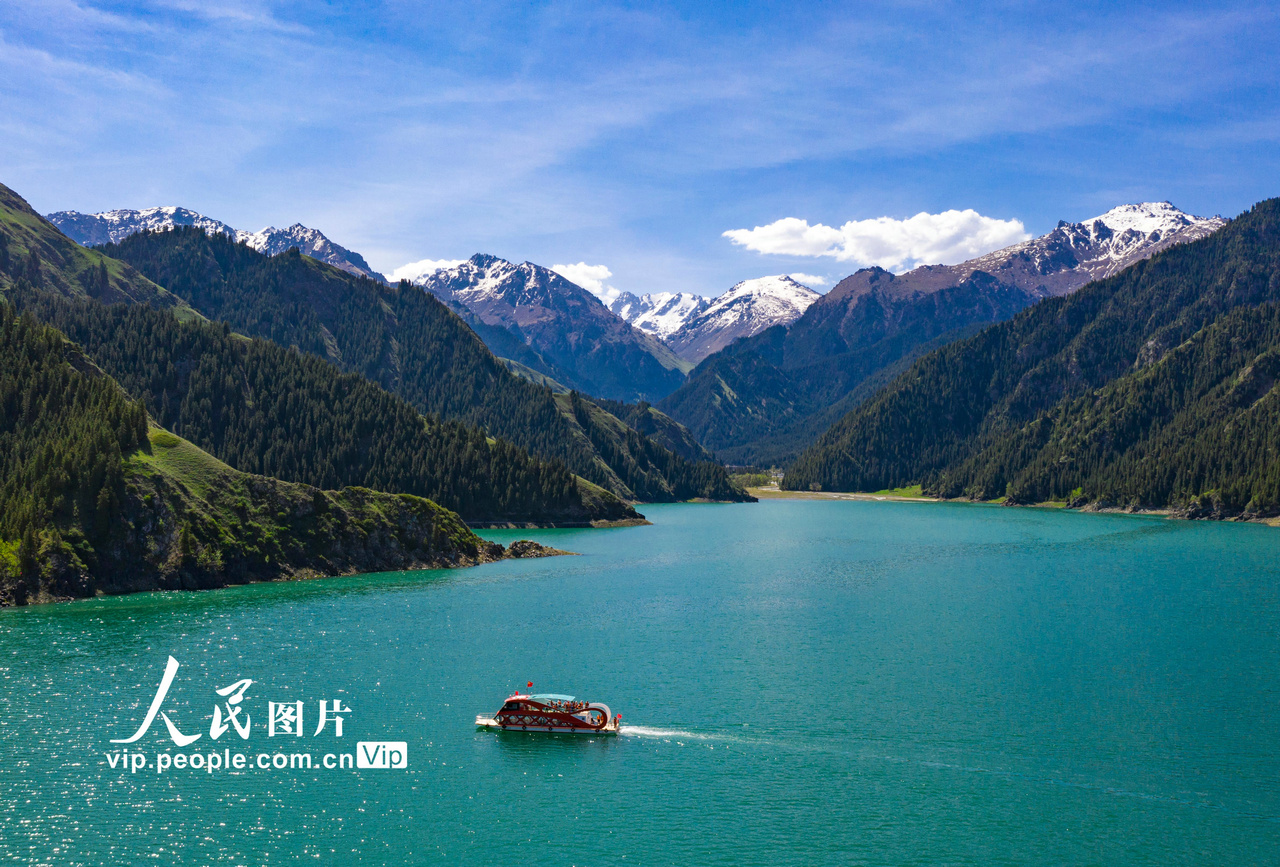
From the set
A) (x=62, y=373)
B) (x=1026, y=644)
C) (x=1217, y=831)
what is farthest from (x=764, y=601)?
(x=62, y=373)

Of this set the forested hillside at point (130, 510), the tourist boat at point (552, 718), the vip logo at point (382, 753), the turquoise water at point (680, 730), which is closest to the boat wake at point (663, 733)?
the turquoise water at point (680, 730)

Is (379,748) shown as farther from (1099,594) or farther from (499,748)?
(1099,594)

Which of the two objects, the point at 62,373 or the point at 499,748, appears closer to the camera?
the point at 499,748

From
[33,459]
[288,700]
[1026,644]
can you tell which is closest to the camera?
[288,700]

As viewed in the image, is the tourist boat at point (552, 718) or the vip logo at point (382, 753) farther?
the tourist boat at point (552, 718)

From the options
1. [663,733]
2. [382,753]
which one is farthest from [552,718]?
[382,753]

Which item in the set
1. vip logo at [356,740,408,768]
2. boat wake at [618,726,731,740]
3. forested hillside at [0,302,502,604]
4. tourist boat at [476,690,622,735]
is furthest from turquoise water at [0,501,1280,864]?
forested hillside at [0,302,502,604]

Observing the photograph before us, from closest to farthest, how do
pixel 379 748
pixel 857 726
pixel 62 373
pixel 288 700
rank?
pixel 379 748
pixel 857 726
pixel 288 700
pixel 62 373

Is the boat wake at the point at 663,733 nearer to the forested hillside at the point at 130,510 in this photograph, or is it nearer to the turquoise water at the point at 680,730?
the turquoise water at the point at 680,730

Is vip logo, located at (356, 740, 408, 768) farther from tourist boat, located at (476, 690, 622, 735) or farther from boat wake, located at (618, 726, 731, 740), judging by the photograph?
boat wake, located at (618, 726, 731, 740)
